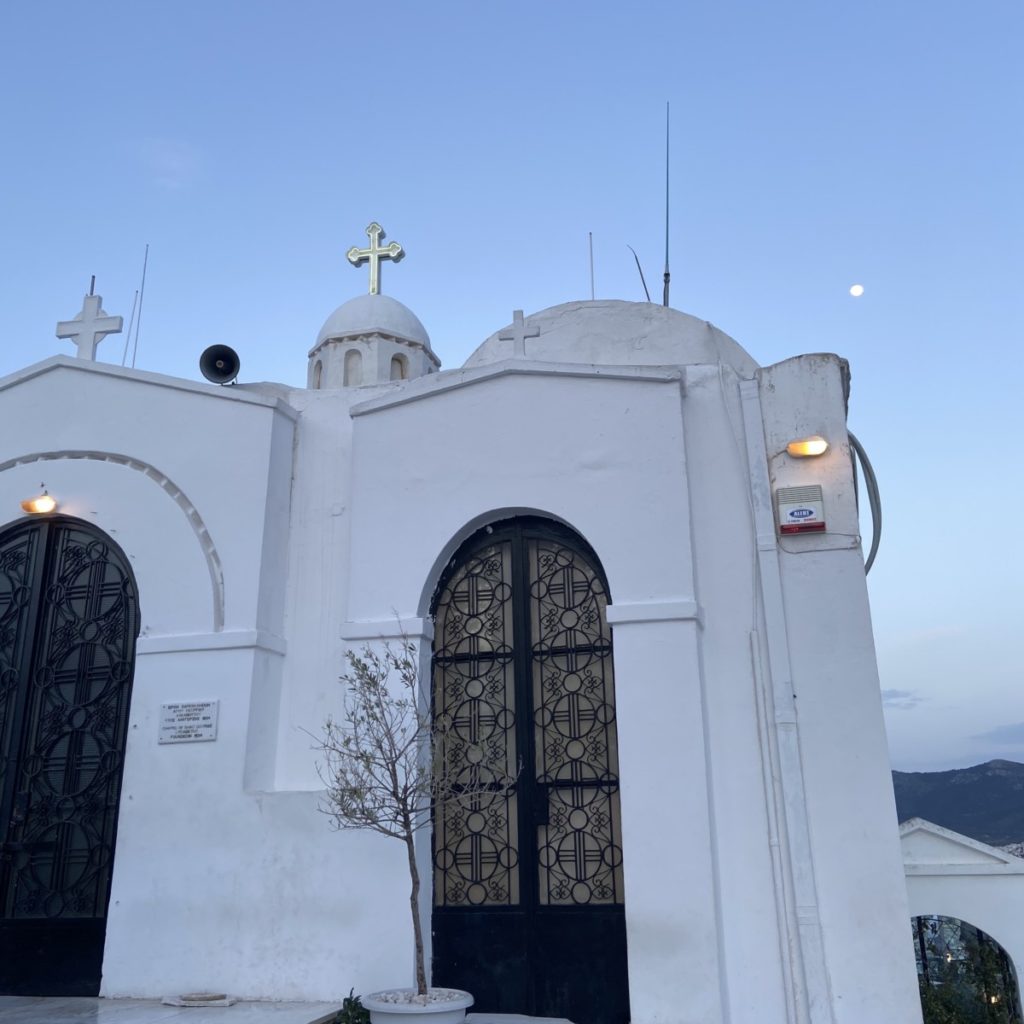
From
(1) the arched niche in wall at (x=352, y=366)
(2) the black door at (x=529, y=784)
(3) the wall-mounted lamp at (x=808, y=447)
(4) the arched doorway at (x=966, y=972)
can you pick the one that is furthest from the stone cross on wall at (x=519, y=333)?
(4) the arched doorway at (x=966, y=972)

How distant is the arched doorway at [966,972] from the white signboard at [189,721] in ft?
25.2

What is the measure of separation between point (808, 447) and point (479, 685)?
105 inches

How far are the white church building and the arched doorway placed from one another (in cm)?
578

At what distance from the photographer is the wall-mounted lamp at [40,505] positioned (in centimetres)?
793

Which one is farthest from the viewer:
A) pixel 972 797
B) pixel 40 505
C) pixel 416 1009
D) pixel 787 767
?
pixel 972 797

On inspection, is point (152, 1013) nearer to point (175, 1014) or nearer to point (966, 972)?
point (175, 1014)

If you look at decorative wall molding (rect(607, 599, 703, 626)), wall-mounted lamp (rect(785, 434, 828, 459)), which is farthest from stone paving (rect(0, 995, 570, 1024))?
wall-mounted lamp (rect(785, 434, 828, 459))

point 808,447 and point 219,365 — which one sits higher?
point 219,365

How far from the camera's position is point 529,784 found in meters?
6.57

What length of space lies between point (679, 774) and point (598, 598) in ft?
4.24

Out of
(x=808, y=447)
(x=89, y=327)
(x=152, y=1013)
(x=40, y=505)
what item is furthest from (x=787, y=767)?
(x=89, y=327)

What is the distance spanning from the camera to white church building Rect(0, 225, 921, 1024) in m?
5.93

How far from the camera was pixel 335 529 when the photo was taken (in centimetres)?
759

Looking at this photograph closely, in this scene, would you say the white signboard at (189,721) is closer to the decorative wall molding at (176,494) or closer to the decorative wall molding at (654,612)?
the decorative wall molding at (176,494)
